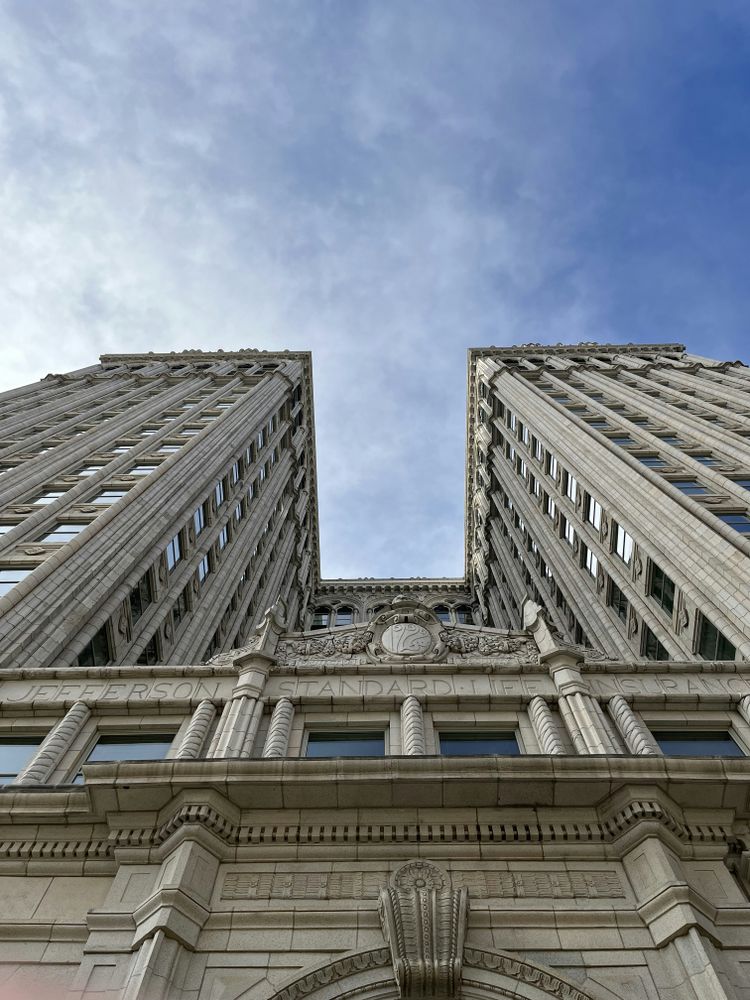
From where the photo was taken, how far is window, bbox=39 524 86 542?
26.9m

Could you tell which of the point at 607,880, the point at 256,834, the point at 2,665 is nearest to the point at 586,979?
the point at 607,880

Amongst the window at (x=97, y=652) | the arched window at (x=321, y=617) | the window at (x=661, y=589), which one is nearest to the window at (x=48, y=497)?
the window at (x=97, y=652)

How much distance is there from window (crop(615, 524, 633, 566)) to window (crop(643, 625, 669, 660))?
11.2ft

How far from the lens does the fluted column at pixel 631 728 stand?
46.6ft

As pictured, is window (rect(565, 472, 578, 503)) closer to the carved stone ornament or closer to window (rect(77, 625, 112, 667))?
window (rect(77, 625, 112, 667))

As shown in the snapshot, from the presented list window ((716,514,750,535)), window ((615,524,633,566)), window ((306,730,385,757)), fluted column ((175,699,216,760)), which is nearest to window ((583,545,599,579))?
window ((615,524,633,566))

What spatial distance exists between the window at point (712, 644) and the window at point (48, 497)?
86.7 feet

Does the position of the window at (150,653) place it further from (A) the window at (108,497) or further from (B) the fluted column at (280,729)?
(B) the fluted column at (280,729)

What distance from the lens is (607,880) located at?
38.3 ft

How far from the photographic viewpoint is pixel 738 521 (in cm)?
2717

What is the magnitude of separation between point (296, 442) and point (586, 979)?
56.3 m

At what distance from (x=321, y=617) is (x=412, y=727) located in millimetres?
47084

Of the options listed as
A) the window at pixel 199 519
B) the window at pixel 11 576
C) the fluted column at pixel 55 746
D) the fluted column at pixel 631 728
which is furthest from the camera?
the window at pixel 199 519

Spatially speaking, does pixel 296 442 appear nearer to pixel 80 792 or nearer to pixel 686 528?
pixel 686 528
